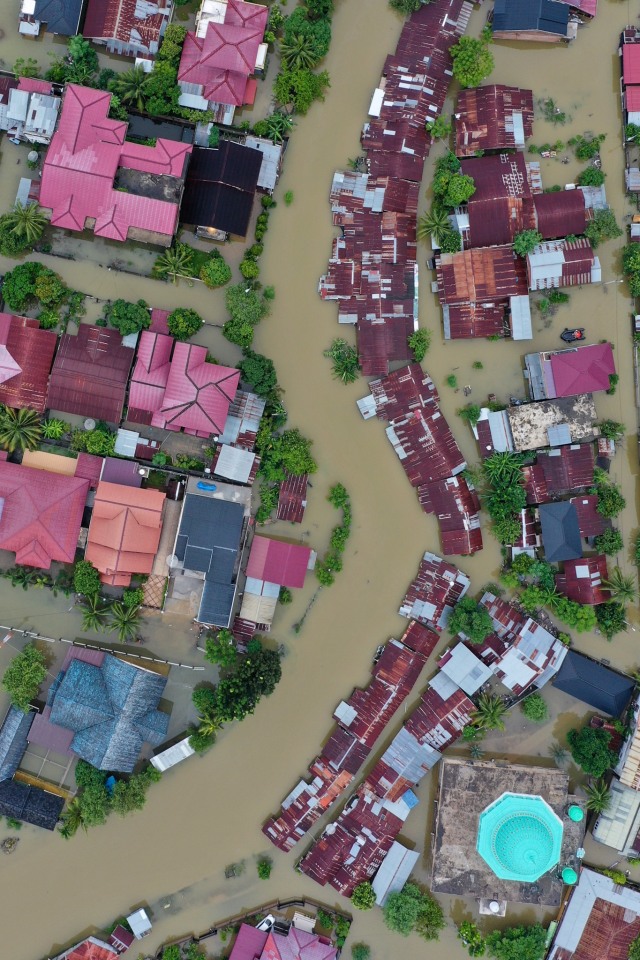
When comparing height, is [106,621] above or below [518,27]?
below

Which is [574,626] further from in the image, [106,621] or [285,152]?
[285,152]

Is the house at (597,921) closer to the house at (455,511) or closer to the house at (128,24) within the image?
the house at (455,511)

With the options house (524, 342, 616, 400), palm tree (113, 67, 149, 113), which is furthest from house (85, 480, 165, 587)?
house (524, 342, 616, 400)

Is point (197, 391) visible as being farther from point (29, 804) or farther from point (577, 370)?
point (29, 804)

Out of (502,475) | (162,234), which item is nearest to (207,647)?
(502,475)

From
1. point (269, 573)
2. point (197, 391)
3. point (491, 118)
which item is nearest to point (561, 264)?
point (491, 118)

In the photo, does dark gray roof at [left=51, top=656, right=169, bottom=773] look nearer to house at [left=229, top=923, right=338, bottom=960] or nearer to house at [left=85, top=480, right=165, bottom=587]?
house at [left=85, top=480, right=165, bottom=587]
